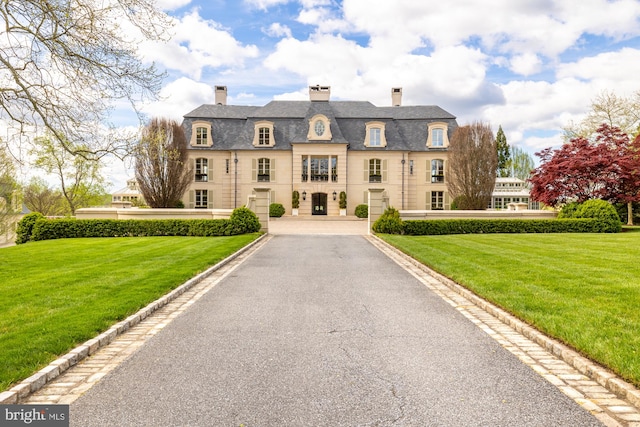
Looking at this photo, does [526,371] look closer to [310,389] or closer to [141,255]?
[310,389]

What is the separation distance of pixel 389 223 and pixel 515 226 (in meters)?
6.92

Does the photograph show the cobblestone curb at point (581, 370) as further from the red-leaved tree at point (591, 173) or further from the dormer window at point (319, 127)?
the dormer window at point (319, 127)

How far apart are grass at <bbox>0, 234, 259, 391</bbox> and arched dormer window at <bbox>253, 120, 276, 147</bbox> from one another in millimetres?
26078

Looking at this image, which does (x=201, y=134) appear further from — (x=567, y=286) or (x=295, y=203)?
(x=567, y=286)

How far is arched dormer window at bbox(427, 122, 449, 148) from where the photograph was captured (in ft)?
136

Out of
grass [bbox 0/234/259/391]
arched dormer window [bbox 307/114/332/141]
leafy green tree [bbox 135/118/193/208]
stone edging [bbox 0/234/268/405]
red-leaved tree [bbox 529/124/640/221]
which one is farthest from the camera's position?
arched dormer window [bbox 307/114/332/141]

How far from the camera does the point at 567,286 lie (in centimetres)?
841

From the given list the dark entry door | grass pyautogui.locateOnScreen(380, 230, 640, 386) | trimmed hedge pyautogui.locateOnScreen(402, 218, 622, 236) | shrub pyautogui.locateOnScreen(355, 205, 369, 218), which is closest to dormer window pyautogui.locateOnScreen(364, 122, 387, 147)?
shrub pyautogui.locateOnScreen(355, 205, 369, 218)

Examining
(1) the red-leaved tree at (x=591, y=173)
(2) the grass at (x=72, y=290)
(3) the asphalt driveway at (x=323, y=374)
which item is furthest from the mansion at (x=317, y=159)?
(3) the asphalt driveway at (x=323, y=374)

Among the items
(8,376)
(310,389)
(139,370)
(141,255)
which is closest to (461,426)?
(310,389)

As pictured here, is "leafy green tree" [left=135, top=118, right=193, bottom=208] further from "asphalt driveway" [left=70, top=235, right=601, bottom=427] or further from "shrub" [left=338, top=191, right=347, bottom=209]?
"asphalt driveway" [left=70, top=235, right=601, bottom=427]

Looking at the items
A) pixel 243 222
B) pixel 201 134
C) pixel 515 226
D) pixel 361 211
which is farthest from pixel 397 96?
pixel 243 222

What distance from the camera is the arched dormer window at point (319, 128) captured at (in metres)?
40.4

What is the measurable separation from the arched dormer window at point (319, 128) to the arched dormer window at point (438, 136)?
30.7ft
